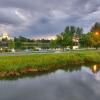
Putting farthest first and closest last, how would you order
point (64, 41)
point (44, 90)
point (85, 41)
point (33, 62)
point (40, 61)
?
point (85, 41) → point (64, 41) → point (40, 61) → point (33, 62) → point (44, 90)

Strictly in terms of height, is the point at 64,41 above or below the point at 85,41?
above

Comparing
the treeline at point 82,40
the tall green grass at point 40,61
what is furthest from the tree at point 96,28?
the tall green grass at point 40,61

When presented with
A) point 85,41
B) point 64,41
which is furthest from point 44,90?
point 85,41

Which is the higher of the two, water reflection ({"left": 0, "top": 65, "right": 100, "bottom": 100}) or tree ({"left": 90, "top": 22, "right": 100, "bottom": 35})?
tree ({"left": 90, "top": 22, "right": 100, "bottom": 35})

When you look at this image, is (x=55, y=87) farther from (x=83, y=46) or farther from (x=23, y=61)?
(x=83, y=46)

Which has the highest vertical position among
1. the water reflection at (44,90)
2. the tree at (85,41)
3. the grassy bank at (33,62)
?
the tree at (85,41)

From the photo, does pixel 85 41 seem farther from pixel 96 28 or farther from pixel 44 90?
pixel 44 90

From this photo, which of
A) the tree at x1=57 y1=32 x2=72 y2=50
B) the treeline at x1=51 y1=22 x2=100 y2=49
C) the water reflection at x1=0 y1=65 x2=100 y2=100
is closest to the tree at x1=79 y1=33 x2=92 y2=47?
the treeline at x1=51 y1=22 x2=100 y2=49

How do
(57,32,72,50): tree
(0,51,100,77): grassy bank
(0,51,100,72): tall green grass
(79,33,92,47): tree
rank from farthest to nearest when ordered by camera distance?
(79,33,92,47): tree
(57,32,72,50): tree
(0,51,100,72): tall green grass
(0,51,100,77): grassy bank

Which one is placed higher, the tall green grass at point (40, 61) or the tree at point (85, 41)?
the tree at point (85, 41)

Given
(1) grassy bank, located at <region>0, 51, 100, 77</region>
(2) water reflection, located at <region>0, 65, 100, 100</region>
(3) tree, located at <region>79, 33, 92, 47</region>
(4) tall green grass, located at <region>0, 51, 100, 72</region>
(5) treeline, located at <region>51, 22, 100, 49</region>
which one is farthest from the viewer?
(3) tree, located at <region>79, 33, 92, 47</region>

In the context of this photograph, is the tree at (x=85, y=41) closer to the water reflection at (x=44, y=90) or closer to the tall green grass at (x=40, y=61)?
the tall green grass at (x=40, y=61)

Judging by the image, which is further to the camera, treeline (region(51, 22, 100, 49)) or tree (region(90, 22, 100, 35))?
tree (region(90, 22, 100, 35))

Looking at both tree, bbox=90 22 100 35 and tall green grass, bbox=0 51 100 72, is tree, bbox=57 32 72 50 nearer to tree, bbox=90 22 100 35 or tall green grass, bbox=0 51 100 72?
tree, bbox=90 22 100 35
